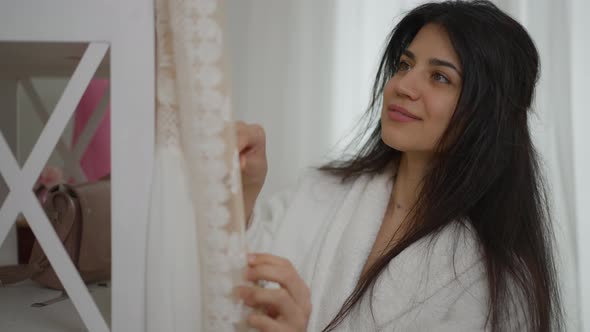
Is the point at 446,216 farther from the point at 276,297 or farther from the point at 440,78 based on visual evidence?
the point at 276,297

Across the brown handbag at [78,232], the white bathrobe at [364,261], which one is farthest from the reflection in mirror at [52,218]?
the white bathrobe at [364,261]

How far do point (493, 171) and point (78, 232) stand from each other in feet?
2.45

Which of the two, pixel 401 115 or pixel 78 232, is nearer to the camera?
pixel 78 232

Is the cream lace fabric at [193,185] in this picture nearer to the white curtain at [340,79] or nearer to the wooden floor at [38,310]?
the wooden floor at [38,310]

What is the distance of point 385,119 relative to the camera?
1041mm

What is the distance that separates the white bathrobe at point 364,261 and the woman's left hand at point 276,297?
15.8 inches

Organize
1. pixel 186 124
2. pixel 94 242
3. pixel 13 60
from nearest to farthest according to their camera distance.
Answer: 1. pixel 186 124
2. pixel 13 60
3. pixel 94 242

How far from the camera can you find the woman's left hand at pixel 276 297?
1.63ft

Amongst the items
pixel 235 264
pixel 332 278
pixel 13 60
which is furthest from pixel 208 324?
pixel 332 278

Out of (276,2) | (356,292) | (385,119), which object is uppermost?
(276,2)

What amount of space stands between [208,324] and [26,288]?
562 millimetres

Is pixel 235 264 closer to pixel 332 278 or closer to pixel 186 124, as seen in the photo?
pixel 186 124

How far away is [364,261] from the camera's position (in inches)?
40.9

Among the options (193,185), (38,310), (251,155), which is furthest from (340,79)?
(193,185)
